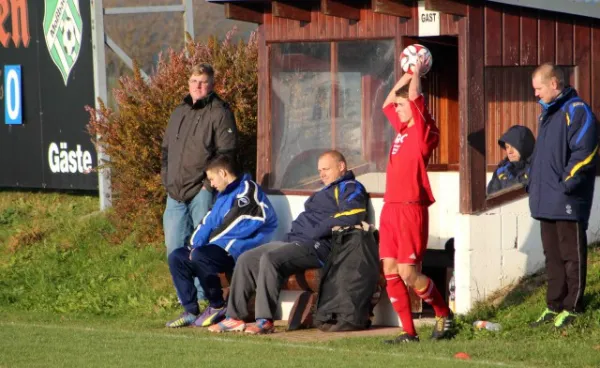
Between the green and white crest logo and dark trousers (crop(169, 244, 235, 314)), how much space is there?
6018 millimetres

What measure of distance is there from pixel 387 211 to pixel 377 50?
2.22 m

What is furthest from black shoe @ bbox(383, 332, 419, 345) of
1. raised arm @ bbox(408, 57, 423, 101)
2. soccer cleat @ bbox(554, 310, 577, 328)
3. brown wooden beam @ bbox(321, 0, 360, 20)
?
brown wooden beam @ bbox(321, 0, 360, 20)

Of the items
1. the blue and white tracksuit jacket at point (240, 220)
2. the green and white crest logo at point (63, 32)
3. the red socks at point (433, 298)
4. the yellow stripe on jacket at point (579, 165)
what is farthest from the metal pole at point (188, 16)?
the yellow stripe on jacket at point (579, 165)

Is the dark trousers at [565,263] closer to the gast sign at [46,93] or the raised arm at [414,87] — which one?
the raised arm at [414,87]

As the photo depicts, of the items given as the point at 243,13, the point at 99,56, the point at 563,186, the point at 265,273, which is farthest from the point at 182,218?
the point at 99,56

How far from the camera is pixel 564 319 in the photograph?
9133 millimetres

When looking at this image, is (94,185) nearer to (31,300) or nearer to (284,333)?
(31,300)

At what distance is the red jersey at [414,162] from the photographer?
361 inches

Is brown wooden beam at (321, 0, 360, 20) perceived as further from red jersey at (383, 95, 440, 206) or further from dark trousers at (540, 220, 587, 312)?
dark trousers at (540, 220, 587, 312)

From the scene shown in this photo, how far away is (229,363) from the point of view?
27.1 feet

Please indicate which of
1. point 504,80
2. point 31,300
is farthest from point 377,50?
point 31,300

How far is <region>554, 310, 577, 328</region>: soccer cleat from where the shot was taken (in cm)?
911

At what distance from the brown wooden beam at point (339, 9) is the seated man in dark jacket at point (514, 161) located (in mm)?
1751

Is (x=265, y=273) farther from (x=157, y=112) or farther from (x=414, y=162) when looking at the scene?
(x=157, y=112)
